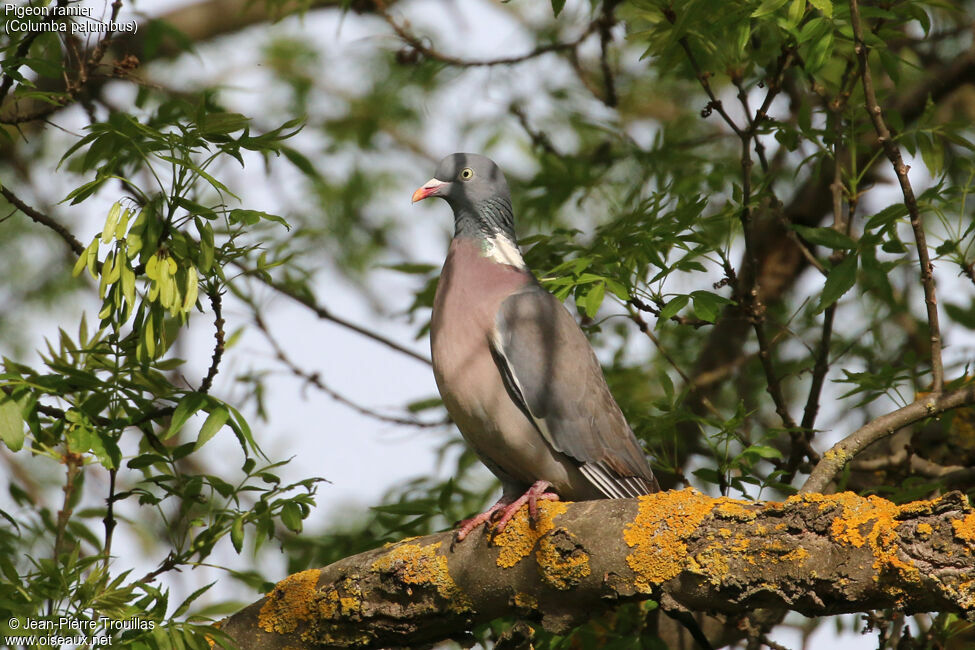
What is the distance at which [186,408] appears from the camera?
9.53ft

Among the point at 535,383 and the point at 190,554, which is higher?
the point at 535,383

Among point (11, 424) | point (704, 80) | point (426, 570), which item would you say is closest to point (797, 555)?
point (426, 570)

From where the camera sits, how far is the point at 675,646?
3.78 metres

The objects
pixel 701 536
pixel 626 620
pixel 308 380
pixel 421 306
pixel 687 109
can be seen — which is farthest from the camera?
pixel 687 109

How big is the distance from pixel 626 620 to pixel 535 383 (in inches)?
35.0

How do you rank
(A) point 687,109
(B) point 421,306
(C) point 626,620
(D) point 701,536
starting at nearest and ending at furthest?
(D) point 701,536, (C) point 626,620, (B) point 421,306, (A) point 687,109

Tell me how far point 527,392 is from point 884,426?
1183 millimetres

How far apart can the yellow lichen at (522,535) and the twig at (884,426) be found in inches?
30.1

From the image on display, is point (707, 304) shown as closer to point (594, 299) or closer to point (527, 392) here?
point (594, 299)

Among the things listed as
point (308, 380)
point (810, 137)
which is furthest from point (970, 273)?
point (308, 380)

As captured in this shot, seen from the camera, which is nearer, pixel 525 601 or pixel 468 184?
pixel 525 601

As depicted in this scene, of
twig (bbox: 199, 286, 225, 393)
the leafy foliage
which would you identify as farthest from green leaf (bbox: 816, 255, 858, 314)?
twig (bbox: 199, 286, 225, 393)

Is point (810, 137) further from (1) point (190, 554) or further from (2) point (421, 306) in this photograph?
(1) point (190, 554)

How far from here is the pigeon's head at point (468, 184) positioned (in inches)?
165
